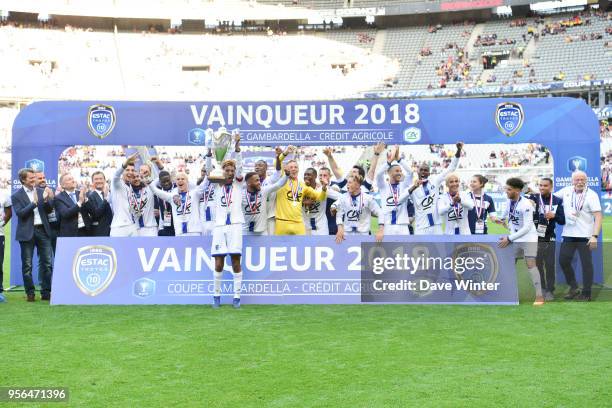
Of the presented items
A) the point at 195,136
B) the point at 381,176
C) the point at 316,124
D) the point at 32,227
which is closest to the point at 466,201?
the point at 381,176

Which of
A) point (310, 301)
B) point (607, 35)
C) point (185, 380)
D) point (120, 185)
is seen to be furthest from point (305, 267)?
point (607, 35)

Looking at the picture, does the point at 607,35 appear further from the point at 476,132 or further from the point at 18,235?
the point at 18,235

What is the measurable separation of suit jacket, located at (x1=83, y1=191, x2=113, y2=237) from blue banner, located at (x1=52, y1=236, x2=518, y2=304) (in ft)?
3.32

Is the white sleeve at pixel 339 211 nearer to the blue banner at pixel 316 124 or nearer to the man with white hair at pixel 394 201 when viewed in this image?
the man with white hair at pixel 394 201

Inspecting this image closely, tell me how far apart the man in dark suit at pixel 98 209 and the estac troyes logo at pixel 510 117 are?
7.23 m

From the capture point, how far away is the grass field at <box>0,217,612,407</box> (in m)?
5.16

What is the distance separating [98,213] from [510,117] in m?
7.61

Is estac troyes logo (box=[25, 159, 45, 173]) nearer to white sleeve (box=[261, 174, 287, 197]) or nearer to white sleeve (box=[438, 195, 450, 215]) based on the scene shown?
white sleeve (box=[261, 174, 287, 197])

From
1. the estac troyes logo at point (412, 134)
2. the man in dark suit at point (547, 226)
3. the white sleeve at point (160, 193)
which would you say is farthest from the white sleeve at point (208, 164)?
the man in dark suit at point (547, 226)

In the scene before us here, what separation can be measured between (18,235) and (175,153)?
978 inches

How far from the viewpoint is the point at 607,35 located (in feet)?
157

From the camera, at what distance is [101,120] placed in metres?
12.3

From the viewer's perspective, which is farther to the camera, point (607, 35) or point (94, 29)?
point (94, 29)

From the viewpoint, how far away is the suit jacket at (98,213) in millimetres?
10656
